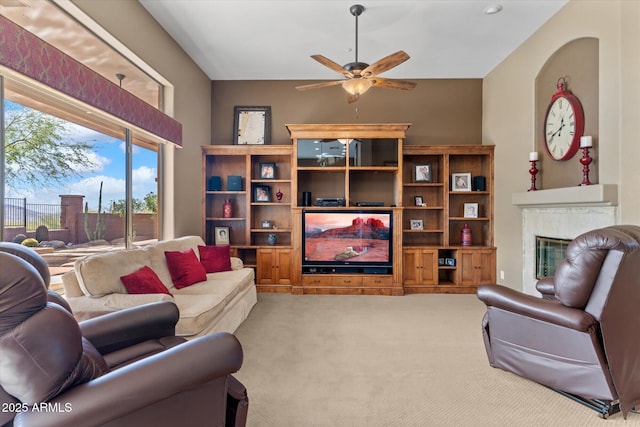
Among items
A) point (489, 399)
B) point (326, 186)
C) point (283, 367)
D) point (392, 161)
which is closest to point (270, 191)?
point (326, 186)

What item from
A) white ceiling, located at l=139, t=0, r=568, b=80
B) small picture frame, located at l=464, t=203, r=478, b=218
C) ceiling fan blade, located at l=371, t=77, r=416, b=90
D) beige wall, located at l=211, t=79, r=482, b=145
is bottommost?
small picture frame, located at l=464, t=203, r=478, b=218

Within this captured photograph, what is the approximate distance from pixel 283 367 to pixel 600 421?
6.53 ft

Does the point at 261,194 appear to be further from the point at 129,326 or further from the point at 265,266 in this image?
the point at 129,326

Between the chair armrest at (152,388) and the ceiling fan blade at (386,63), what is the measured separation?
260 centimetres

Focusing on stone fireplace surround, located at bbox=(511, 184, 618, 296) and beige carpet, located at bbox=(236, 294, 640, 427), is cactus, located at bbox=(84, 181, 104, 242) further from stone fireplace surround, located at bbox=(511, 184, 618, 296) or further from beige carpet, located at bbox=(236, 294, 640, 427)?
stone fireplace surround, located at bbox=(511, 184, 618, 296)

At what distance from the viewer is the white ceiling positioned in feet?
10.3

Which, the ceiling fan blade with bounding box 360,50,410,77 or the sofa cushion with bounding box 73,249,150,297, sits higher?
the ceiling fan blade with bounding box 360,50,410,77

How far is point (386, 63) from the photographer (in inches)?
111

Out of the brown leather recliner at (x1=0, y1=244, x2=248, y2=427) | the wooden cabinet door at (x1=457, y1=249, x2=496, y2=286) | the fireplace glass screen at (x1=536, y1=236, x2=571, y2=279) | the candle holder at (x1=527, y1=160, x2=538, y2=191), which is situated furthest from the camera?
the wooden cabinet door at (x1=457, y1=249, x2=496, y2=286)

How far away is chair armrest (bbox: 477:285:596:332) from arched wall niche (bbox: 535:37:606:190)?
69.9 inches

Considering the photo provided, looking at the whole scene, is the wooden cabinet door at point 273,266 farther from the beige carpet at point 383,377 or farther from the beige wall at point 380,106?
the beige wall at point 380,106

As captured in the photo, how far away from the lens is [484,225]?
15.9 feet

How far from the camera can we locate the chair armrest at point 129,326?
156cm

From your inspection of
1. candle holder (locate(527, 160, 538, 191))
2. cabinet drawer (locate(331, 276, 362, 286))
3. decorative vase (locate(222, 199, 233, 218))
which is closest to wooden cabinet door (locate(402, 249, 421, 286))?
cabinet drawer (locate(331, 276, 362, 286))
